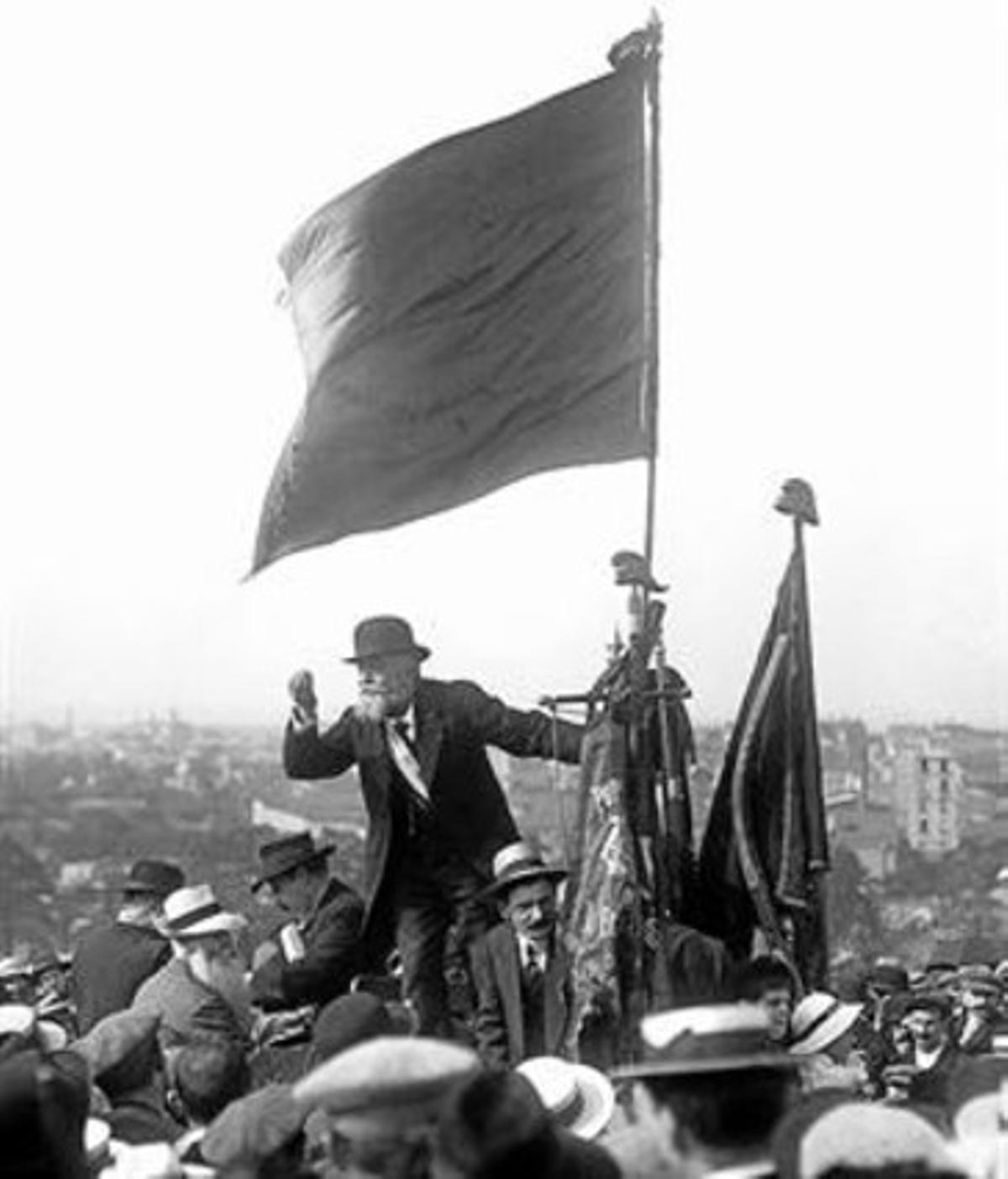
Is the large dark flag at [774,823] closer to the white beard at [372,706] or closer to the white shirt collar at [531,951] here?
the white shirt collar at [531,951]

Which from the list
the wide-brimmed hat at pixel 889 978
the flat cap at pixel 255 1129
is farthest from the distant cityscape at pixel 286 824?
the flat cap at pixel 255 1129

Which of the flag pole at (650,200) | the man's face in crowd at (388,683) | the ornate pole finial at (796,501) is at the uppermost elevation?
the flag pole at (650,200)

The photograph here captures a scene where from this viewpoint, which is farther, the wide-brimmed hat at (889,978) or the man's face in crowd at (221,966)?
the wide-brimmed hat at (889,978)

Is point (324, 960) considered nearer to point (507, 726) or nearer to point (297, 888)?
point (297, 888)

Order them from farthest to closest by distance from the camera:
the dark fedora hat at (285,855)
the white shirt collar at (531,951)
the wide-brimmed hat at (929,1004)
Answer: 1. the wide-brimmed hat at (929,1004)
2. the dark fedora hat at (285,855)
3. the white shirt collar at (531,951)

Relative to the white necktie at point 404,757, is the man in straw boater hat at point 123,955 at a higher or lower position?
lower

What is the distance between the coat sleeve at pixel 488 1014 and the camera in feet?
36.1

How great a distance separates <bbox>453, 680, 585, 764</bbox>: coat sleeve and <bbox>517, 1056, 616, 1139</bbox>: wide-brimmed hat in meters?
2.82

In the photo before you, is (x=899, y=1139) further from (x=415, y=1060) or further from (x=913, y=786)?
(x=913, y=786)

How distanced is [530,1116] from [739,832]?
19.1 feet

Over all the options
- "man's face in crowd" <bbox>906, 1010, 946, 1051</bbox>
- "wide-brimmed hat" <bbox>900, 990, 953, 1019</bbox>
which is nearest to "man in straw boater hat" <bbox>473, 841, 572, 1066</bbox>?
"man's face in crowd" <bbox>906, 1010, 946, 1051</bbox>

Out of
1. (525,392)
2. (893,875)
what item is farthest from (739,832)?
(893,875)

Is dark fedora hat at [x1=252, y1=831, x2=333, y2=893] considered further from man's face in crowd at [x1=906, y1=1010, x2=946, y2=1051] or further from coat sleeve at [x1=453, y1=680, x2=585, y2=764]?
man's face in crowd at [x1=906, y1=1010, x2=946, y2=1051]

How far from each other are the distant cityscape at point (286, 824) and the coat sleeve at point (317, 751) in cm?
664
